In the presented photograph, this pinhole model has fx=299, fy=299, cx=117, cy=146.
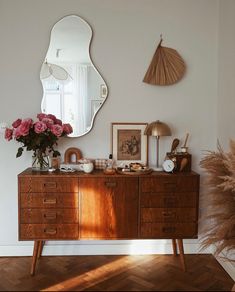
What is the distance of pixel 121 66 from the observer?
2.75m

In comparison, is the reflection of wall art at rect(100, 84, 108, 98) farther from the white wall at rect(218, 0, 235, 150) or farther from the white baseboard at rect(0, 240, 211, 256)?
the white baseboard at rect(0, 240, 211, 256)

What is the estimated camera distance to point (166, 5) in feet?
9.02

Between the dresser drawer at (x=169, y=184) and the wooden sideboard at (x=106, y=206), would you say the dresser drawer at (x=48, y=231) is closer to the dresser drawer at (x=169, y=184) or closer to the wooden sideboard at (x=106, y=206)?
the wooden sideboard at (x=106, y=206)

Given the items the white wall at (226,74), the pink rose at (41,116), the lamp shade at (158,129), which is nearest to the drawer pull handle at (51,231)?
the pink rose at (41,116)

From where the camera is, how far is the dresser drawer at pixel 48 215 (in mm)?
2412

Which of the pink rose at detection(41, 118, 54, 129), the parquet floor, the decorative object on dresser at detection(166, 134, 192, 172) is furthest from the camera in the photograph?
the decorative object on dresser at detection(166, 134, 192, 172)

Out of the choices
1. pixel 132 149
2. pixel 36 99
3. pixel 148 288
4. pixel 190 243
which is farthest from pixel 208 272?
pixel 36 99

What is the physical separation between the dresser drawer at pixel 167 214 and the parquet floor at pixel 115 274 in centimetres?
45

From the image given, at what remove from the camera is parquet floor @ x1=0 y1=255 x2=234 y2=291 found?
7.49 ft

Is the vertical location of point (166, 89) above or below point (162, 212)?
above

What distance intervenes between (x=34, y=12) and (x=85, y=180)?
1569 mm

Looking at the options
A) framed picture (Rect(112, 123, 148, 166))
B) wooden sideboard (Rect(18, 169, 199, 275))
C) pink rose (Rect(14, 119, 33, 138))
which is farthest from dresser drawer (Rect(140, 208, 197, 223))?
pink rose (Rect(14, 119, 33, 138))

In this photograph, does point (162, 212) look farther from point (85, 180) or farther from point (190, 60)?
point (190, 60)

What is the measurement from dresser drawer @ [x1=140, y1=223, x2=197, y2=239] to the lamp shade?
77 centimetres
